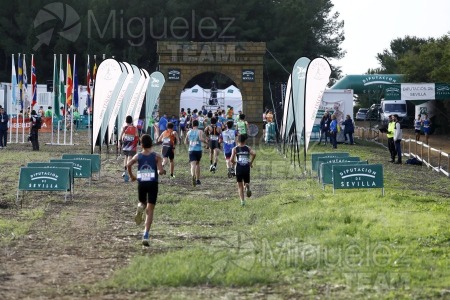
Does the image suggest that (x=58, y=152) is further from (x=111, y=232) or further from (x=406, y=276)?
(x=406, y=276)

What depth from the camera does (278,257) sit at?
1365 centimetres

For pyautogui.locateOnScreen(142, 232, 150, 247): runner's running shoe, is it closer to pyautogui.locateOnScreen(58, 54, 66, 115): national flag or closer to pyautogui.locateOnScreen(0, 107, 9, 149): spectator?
pyautogui.locateOnScreen(0, 107, 9, 149): spectator

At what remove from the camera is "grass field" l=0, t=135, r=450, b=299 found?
11734mm

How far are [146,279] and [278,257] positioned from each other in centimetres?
233

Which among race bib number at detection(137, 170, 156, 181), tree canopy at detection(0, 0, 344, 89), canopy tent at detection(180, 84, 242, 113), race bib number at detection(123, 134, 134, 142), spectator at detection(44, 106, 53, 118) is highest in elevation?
tree canopy at detection(0, 0, 344, 89)

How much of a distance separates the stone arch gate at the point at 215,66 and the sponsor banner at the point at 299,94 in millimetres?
25111

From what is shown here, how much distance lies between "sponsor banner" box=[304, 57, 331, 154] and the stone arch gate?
27.5m

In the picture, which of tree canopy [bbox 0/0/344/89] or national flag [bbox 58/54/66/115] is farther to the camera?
tree canopy [bbox 0/0/344/89]

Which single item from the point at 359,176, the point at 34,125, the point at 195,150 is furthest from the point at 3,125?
the point at 359,176

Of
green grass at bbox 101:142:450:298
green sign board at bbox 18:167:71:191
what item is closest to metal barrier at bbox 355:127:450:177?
green grass at bbox 101:142:450:298

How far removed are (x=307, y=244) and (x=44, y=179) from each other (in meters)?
8.39

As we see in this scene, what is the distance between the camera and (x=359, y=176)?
21.9m

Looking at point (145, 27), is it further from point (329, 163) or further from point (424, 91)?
point (329, 163)

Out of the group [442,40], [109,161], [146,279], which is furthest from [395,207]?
[442,40]
